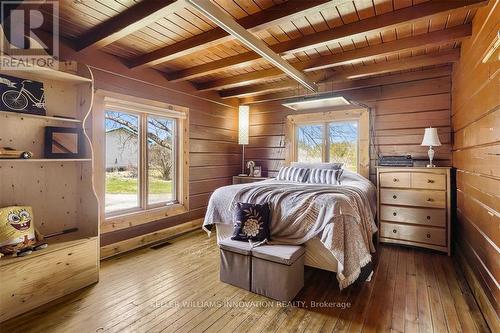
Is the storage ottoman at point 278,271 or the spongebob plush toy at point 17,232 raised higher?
the spongebob plush toy at point 17,232

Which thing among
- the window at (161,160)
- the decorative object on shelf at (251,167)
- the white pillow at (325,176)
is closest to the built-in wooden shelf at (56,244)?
the window at (161,160)

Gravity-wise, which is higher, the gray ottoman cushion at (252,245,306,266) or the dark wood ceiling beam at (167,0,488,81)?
the dark wood ceiling beam at (167,0,488,81)

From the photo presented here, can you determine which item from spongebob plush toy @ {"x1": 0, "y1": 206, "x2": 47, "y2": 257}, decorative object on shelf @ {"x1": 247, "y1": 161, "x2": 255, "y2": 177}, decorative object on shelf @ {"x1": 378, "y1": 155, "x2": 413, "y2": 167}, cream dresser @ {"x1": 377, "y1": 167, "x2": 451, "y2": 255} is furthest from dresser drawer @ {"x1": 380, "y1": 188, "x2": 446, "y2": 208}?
spongebob plush toy @ {"x1": 0, "y1": 206, "x2": 47, "y2": 257}

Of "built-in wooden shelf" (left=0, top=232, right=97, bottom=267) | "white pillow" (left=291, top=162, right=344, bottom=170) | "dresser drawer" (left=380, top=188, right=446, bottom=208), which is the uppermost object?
"white pillow" (left=291, top=162, right=344, bottom=170)

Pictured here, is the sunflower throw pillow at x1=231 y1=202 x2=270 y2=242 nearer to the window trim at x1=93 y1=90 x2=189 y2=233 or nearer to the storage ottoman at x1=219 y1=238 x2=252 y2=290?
the storage ottoman at x1=219 y1=238 x2=252 y2=290

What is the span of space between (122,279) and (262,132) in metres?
3.42

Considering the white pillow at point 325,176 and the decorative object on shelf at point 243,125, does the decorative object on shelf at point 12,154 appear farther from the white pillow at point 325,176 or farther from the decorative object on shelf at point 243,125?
the decorative object on shelf at point 243,125

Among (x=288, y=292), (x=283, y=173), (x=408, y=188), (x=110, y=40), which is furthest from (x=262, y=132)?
(x=288, y=292)

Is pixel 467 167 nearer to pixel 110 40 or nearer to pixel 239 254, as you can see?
pixel 239 254

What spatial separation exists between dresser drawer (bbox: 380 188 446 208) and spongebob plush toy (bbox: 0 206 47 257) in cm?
374

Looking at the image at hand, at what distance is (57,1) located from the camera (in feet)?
6.65

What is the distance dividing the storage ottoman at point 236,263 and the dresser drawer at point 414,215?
2113 millimetres

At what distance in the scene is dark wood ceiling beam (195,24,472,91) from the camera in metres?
2.50

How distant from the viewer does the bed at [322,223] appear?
6.83 feet
